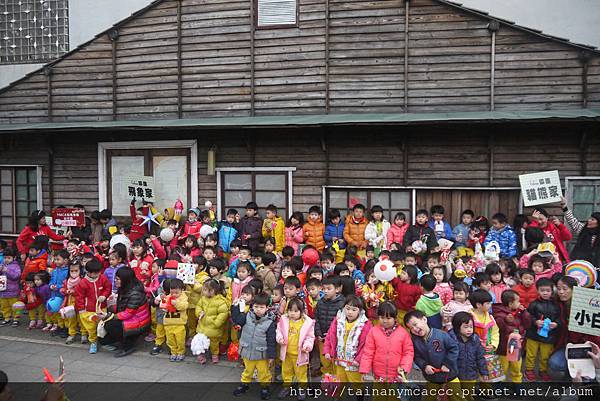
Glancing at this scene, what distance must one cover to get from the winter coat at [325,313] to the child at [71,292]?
4236mm

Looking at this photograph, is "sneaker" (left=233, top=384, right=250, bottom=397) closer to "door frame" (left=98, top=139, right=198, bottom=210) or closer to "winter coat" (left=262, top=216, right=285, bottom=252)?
"winter coat" (left=262, top=216, right=285, bottom=252)

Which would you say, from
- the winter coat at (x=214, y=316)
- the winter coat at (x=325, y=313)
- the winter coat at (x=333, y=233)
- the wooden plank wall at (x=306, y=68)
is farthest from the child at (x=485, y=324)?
the wooden plank wall at (x=306, y=68)

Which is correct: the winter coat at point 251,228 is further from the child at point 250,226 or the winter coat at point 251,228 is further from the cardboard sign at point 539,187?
the cardboard sign at point 539,187

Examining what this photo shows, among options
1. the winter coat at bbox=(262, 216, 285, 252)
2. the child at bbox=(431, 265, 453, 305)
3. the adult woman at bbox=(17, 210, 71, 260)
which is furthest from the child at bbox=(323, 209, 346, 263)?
the adult woman at bbox=(17, 210, 71, 260)

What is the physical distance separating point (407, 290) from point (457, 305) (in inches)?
32.4

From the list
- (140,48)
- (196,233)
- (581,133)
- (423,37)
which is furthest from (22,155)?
(581,133)

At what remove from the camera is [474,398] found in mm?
5520

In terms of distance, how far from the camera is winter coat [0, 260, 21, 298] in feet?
27.2

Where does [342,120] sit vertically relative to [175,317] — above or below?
above

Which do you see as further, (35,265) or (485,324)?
(35,265)

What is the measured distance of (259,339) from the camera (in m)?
5.75

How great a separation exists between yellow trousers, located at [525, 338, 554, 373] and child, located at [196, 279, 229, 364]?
4143 millimetres

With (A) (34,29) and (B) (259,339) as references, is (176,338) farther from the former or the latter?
(A) (34,29)

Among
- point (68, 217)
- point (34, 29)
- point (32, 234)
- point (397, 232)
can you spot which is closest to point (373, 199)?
point (397, 232)
